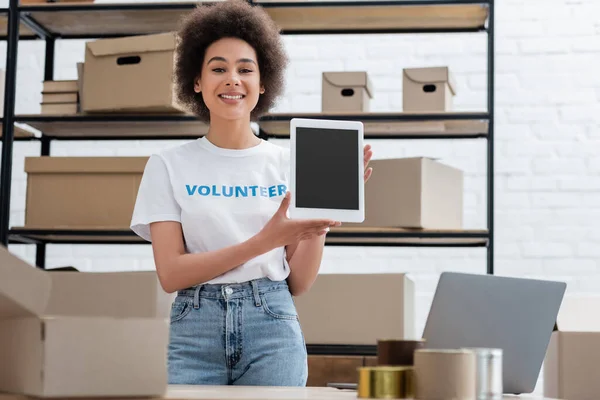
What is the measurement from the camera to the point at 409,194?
281 cm

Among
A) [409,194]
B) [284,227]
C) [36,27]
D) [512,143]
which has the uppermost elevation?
[36,27]

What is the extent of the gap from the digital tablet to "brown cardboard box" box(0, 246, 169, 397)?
1.62 feet

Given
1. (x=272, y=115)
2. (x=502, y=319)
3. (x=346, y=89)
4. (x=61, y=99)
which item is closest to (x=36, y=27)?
(x=61, y=99)

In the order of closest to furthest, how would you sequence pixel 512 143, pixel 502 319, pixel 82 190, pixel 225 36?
pixel 502 319
pixel 225 36
pixel 82 190
pixel 512 143

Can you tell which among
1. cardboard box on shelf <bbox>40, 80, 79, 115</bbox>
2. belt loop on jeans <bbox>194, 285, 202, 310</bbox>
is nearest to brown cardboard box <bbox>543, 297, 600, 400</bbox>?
belt loop on jeans <bbox>194, 285, 202, 310</bbox>

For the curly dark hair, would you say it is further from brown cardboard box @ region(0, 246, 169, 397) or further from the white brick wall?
the white brick wall

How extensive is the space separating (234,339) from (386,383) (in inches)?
23.7

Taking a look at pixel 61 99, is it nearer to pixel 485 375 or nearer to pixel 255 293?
pixel 255 293

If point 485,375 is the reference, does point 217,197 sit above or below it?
above

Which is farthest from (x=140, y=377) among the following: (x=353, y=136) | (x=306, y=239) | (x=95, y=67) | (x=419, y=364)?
(x=95, y=67)

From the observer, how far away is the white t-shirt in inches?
66.9

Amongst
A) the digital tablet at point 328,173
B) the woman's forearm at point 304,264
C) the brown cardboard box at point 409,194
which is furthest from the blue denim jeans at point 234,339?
the brown cardboard box at point 409,194

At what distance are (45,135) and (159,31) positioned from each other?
59 cm

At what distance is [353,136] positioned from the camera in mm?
1434
